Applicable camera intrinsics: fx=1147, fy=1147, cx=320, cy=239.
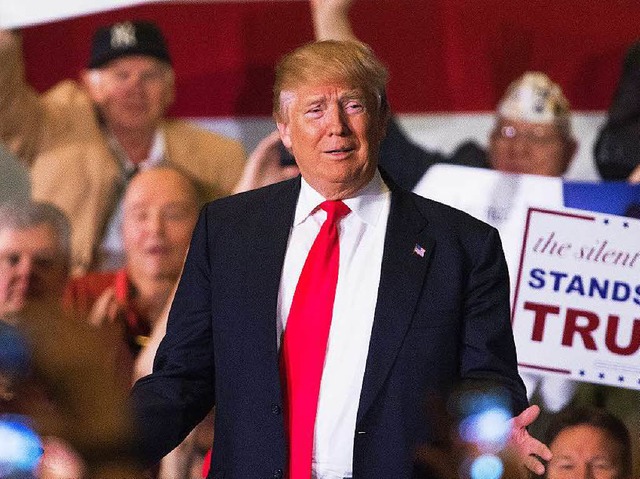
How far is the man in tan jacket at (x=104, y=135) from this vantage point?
3.67 m

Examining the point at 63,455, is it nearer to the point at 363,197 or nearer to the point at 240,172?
the point at 363,197

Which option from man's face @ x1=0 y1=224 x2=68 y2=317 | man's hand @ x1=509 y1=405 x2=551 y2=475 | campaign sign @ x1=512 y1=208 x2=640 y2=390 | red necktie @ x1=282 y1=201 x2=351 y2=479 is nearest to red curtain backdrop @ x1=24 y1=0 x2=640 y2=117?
campaign sign @ x1=512 y1=208 x2=640 y2=390

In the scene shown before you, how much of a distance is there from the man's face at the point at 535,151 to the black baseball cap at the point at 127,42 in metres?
1.13

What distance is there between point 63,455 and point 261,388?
1129 mm

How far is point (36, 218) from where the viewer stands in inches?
140

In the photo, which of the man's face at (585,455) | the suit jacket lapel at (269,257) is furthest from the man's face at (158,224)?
the suit jacket lapel at (269,257)

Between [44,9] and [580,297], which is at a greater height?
[44,9]

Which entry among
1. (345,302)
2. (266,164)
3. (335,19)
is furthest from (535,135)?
(345,302)

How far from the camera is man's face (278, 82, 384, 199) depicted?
1.91 metres

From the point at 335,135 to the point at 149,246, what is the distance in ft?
5.95

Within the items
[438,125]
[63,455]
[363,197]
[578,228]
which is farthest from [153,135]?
[63,455]

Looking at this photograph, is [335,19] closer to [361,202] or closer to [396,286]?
[361,202]

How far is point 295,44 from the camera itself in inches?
145

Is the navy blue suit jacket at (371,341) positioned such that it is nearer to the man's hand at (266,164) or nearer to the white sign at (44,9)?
the man's hand at (266,164)
